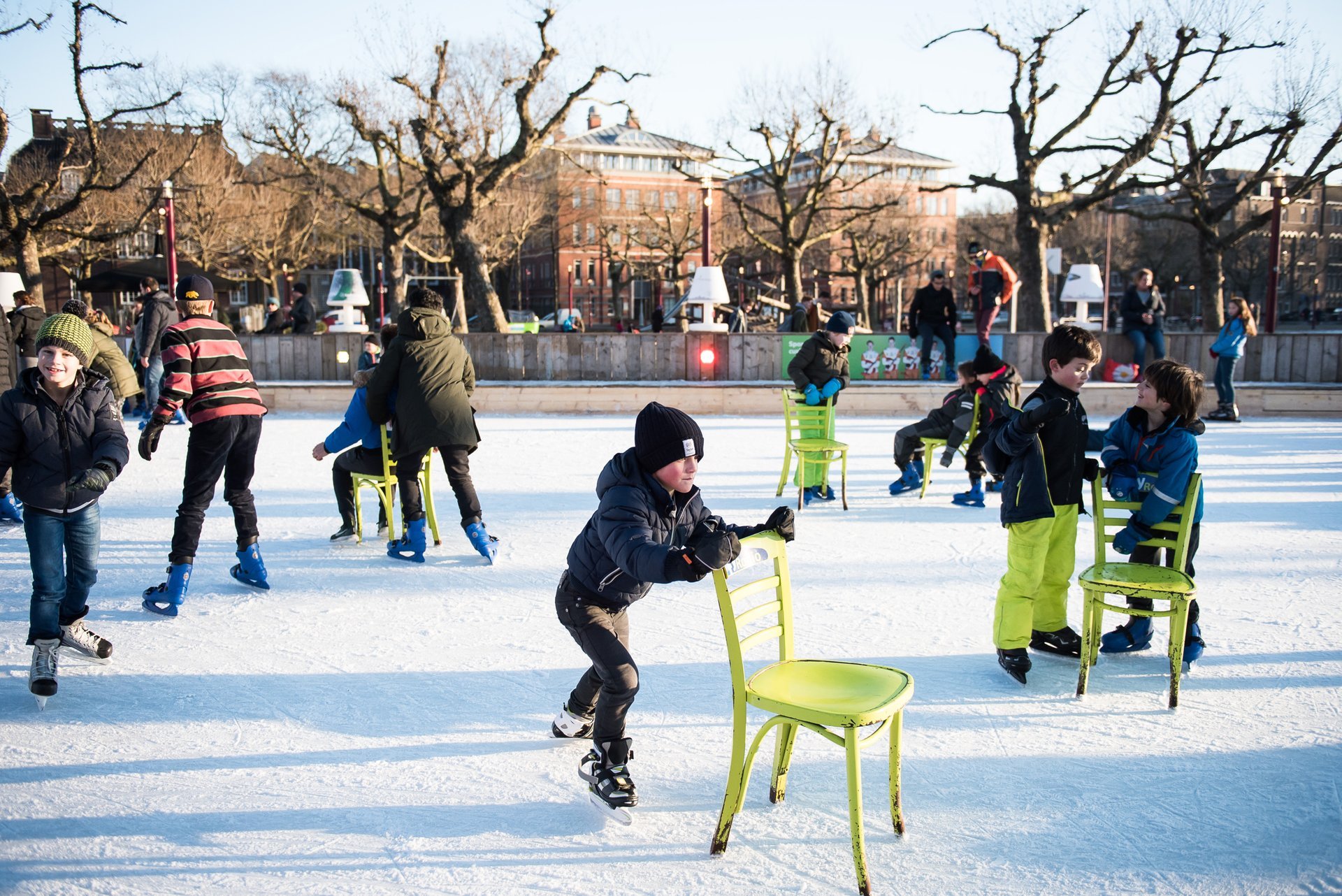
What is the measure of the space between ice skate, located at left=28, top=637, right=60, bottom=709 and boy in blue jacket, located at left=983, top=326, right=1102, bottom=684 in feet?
12.2

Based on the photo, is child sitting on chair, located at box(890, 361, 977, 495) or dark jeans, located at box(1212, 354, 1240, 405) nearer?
child sitting on chair, located at box(890, 361, 977, 495)

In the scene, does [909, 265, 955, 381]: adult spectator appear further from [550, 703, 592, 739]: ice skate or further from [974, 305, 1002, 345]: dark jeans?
[550, 703, 592, 739]: ice skate

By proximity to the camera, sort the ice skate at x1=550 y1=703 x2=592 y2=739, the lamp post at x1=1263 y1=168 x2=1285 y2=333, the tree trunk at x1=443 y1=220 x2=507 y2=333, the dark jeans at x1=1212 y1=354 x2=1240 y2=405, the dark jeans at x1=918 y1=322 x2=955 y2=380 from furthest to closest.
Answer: the tree trunk at x1=443 y1=220 x2=507 y2=333, the lamp post at x1=1263 y1=168 x2=1285 y2=333, the dark jeans at x1=918 y1=322 x2=955 y2=380, the dark jeans at x1=1212 y1=354 x2=1240 y2=405, the ice skate at x1=550 y1=703 x2=592 y2=739

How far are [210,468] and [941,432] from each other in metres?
5.31

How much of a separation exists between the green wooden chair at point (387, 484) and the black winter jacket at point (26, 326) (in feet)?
12.0

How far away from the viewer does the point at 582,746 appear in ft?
10.9

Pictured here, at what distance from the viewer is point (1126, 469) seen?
3949mm

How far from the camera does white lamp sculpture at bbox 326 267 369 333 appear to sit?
17844 mm

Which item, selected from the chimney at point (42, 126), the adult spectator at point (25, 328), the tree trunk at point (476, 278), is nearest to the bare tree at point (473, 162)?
the tree trunk at point (476, 278)

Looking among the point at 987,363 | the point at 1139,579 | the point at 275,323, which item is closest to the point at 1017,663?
the point at 1139,579

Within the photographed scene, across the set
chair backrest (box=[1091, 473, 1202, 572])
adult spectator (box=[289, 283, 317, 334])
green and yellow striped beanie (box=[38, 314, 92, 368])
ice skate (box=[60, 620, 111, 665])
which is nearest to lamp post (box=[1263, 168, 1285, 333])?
chair backrest (box=[1091, 473, 1202, 572])

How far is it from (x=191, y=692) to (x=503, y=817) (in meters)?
1.71

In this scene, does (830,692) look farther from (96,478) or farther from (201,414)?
(201,414)

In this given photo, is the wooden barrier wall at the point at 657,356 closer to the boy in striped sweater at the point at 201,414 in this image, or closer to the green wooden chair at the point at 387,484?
the green wooden chair at the point at 387,484
